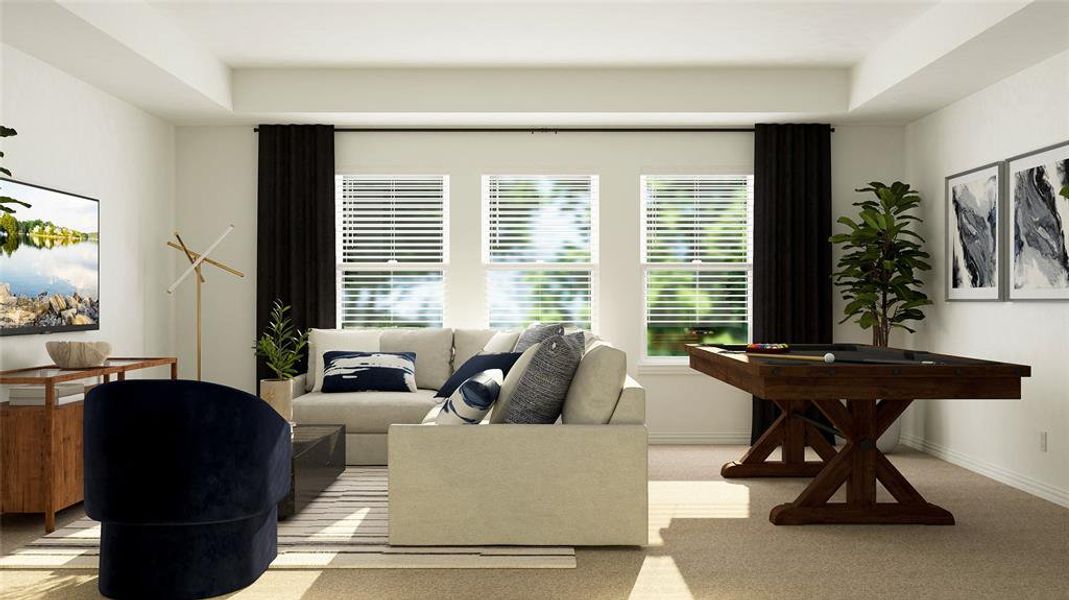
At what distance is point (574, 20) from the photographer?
5246 millimetres

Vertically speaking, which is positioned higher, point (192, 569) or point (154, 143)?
point (154, 143)

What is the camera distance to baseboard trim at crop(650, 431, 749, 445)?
6.85 meters

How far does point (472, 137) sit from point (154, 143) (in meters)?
2.35

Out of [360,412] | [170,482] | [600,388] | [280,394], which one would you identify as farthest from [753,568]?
[360,412]

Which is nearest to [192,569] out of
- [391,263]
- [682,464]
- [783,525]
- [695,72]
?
[783,525]

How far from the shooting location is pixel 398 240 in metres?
6.95

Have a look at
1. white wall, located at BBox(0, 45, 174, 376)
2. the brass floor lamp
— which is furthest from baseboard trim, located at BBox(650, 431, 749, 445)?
white wall, located at BBox(0, 45, 174, 376)

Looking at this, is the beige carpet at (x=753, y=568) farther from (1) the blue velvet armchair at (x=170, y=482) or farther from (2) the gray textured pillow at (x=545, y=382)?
(2) the gray textured pillow at (x=545, y=382)

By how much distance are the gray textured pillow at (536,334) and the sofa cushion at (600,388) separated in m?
1.35

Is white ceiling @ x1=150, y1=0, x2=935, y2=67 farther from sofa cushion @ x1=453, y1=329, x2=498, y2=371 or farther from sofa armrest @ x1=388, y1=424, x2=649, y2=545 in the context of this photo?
sofa armrest @ x1=388, y1=424, x2=649, y2=545

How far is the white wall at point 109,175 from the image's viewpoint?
4.84m

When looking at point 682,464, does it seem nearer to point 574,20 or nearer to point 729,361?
point 729,361

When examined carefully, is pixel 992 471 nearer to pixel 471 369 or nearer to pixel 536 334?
pixel 536 334

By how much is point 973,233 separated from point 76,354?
17.9ft
